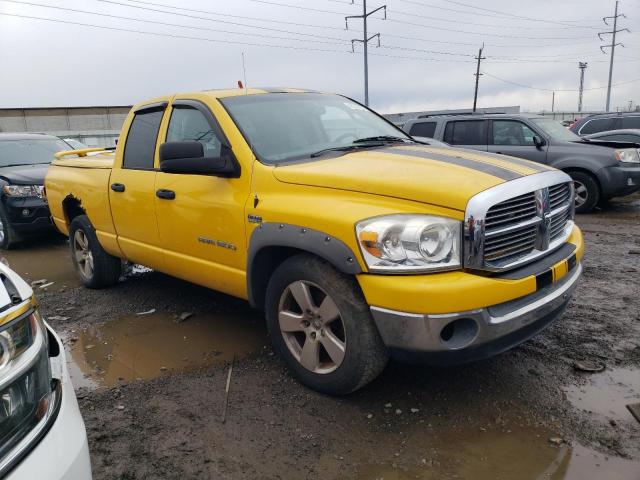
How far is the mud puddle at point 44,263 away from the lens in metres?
6.16

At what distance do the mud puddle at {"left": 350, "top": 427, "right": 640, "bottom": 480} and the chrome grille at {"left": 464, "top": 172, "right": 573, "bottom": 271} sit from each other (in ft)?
2.93

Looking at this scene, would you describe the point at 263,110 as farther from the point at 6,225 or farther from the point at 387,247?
the point at 6,225

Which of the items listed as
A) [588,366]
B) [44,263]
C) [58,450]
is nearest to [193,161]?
[58,450]

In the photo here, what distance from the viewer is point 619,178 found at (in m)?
8.49

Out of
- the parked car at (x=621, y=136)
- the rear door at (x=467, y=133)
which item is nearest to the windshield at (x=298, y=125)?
the rear door at (x=467, y=133)

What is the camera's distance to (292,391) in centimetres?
321

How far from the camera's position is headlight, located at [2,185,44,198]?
7.62 metres

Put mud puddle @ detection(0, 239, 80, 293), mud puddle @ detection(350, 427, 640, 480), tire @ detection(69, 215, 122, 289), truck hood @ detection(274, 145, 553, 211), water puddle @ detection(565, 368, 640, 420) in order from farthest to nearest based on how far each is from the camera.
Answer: mud puddle @ detection(0, 239, 80, 293) → tire @ detection(69, 215, 122, 289) → water puddle @ detection(565, 368, 640, 420) → truck hood @ detection(274, 145, 553, 211) → mud puddle @ detection(350, 427, 640, 480)

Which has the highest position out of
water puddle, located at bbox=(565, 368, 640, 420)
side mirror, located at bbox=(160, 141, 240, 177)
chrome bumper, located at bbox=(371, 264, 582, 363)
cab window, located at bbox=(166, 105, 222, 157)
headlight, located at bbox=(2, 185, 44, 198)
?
cab window, located at bbox=(166, 105, 222, 157)

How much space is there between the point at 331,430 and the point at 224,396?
0.77m

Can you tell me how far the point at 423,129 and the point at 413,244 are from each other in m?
8.27

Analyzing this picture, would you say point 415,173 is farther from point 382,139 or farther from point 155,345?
point 155,345

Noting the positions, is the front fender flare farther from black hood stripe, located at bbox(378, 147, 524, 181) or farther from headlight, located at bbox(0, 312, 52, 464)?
headlight, located at bbox(0, 312, 52, 464)

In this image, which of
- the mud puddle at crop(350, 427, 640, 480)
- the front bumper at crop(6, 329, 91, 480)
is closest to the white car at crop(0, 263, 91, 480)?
the front bumper at crop(6, 329, 91, 480)
